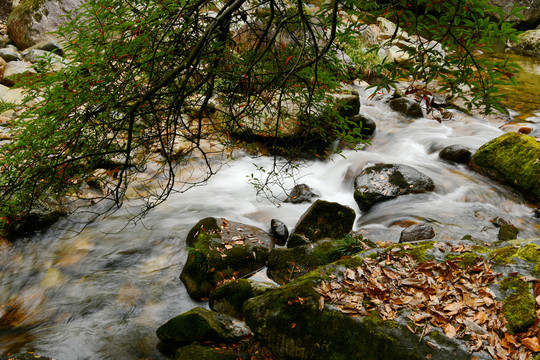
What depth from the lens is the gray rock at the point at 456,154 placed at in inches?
335

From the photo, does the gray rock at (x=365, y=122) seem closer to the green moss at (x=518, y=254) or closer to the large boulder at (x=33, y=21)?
the green moss at (x=518, y=254)

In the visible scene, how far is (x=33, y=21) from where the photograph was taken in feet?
43.8

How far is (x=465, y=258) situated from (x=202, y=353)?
2.85 meters

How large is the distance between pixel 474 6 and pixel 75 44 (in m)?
3.43

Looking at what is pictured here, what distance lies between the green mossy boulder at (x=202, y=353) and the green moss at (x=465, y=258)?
2.43 metres

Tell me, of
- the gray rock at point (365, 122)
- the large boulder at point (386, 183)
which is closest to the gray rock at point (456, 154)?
the large boulder at point (386, 183)

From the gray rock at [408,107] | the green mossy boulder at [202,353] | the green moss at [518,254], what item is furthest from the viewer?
the gray rock at [408,107]

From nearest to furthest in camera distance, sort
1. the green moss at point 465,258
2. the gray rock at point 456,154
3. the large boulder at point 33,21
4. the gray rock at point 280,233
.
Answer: the green moss at point 465,258
the gray rock at point 280,233
the gray rock at point 456,154
the large boulder at point 33,21

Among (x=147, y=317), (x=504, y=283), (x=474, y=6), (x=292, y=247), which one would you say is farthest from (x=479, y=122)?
(x=147, y=317)

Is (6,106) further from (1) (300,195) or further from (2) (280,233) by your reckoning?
(2) (280,233)

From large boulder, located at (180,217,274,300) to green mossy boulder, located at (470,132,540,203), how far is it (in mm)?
5563

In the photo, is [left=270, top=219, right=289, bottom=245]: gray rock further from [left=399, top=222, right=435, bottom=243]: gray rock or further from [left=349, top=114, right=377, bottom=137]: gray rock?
[left=349, top=114, right=377, bottom=137]: gray rock

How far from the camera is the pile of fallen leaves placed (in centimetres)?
234

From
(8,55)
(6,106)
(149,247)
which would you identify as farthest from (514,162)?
(8,55)
